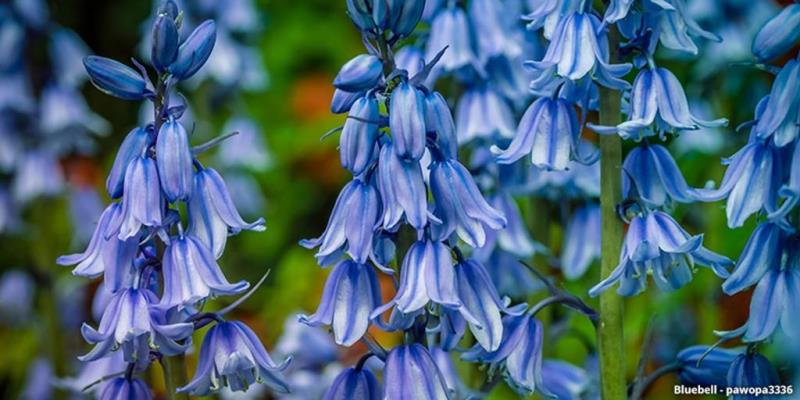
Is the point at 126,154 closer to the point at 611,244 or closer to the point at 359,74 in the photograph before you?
the point at 359,74

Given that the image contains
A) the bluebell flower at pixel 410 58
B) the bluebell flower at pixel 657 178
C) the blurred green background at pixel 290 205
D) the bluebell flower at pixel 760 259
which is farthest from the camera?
the blurred green background at pixel 290 205

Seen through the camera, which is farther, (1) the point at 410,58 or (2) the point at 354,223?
(1) the point at 410,58

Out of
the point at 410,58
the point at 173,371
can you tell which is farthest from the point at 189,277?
the point at 410,58

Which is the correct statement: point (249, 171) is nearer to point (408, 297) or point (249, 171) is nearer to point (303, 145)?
point (303, 145)

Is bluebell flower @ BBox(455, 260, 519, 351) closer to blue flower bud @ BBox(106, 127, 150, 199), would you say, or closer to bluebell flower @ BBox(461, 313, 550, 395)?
Result: bluebell flower @ BBox(461, 313, 550, 395)

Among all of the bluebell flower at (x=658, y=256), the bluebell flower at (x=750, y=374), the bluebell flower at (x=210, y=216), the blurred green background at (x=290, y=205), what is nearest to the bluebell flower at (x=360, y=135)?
the bluebell flower at (x=210, y=216)

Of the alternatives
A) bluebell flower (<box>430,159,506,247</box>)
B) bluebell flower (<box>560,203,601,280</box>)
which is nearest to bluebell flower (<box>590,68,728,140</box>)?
bluebell flower (<box>430,159,506,247</box>)

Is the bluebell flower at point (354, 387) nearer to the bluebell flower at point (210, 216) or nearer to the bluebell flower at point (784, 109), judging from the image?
the bluebell flower at point (210, 216)
